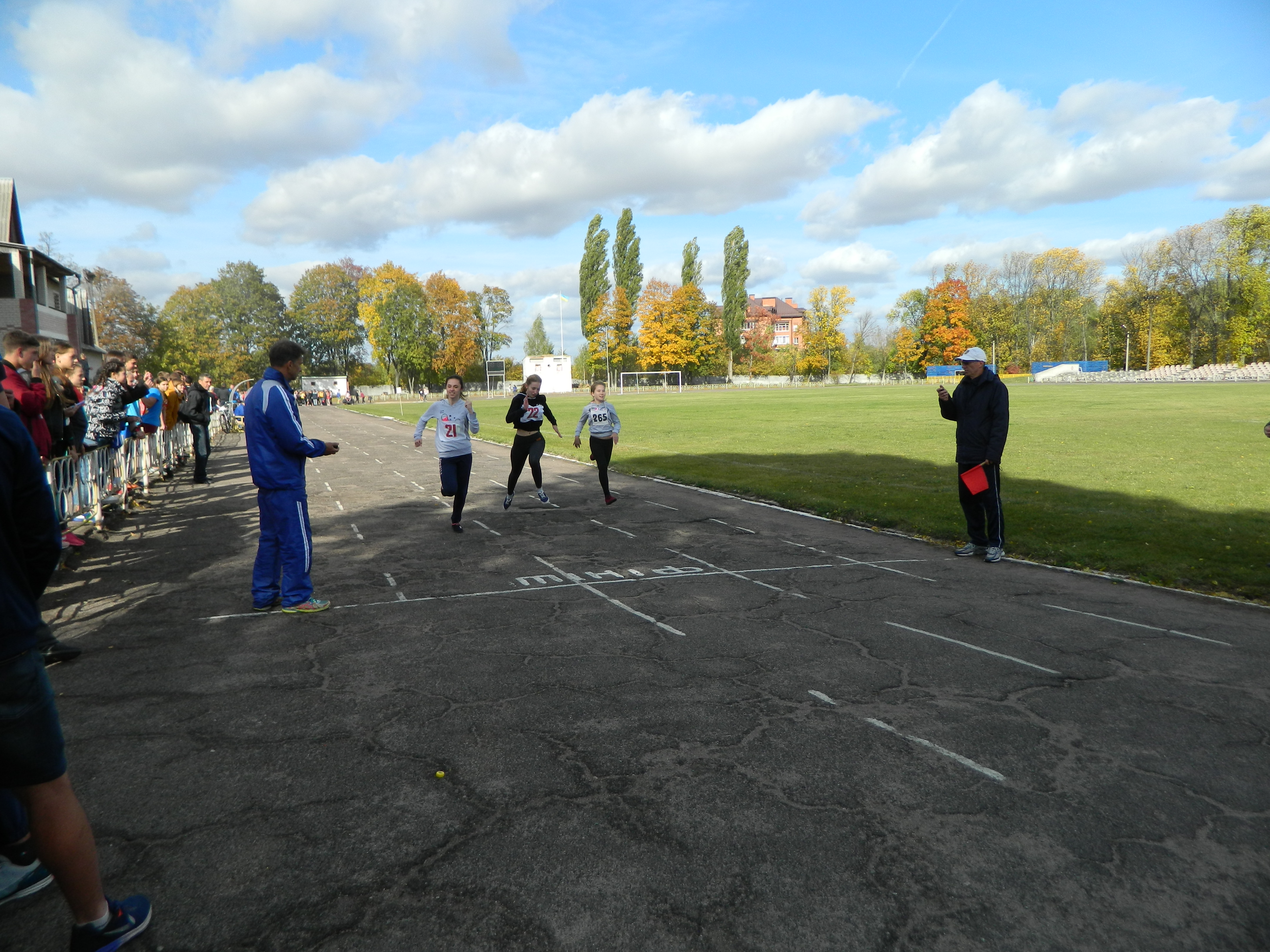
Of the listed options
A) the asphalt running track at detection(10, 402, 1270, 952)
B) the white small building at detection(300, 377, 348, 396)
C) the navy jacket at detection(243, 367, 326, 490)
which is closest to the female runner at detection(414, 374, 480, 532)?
the asphalt running track at detection(10, 402, 1270, 952)

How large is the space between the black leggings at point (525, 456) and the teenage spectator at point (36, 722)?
30.9ft

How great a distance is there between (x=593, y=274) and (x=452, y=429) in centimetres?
8443

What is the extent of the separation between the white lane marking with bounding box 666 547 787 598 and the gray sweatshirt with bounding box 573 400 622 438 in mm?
3720

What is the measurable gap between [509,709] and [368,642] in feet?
5.89

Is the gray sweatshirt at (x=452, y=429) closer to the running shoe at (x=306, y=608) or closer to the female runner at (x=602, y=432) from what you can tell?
the female runner at (x=602, y=432)

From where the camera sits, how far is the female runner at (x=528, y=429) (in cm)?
1213

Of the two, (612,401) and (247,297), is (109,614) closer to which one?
(612,401)

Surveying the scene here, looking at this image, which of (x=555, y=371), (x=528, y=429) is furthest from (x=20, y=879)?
(x=555, y=371)

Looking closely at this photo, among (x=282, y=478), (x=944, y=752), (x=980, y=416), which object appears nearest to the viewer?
(x=944, y=752)

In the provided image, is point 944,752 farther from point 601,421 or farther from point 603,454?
point 601,421

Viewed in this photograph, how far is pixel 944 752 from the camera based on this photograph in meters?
4.00

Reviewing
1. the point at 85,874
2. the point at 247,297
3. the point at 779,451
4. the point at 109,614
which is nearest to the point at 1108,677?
the point at 85,874

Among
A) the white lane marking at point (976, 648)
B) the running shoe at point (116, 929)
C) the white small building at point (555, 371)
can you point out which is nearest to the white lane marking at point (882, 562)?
the white lane marking at point (976, 648)

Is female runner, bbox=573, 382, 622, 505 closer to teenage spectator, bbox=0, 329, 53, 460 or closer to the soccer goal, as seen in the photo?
teenage spectator, bbox=0, 329, 53, 460
